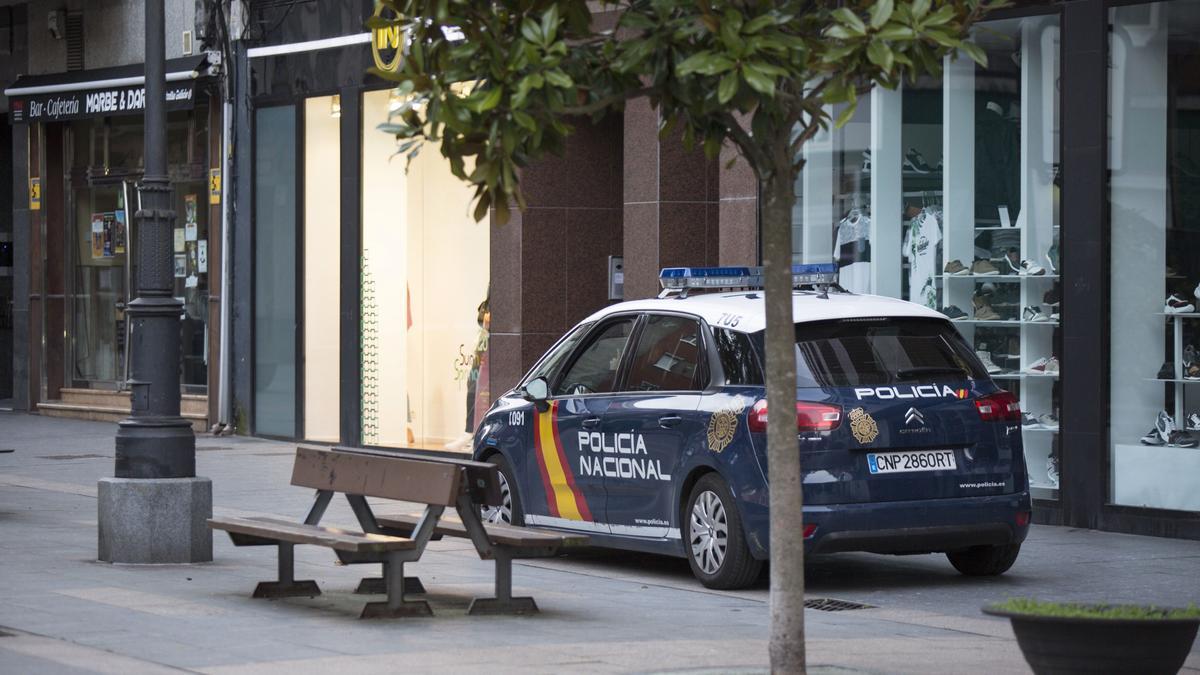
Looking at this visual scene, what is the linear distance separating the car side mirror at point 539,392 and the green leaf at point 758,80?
5550 millimetres

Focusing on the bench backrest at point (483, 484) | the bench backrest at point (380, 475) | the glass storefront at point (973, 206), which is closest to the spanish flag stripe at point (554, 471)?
the bench backrest at point (380, 475)

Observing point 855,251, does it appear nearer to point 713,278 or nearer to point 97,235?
point 713,278

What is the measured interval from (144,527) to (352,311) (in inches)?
389

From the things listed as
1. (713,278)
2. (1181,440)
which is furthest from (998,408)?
(1181,440)

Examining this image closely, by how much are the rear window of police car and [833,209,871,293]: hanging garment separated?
4940mm

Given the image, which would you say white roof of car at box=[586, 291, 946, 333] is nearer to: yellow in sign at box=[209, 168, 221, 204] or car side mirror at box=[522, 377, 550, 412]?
car side mirror at box=[522, 377, 550, 412]

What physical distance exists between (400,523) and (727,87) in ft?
15.0

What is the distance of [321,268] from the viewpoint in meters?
21.8

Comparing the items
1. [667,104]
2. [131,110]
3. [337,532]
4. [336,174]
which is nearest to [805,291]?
[337,532]

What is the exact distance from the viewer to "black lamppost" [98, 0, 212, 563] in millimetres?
11367

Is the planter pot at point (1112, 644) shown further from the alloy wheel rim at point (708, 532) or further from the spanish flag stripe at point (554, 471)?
the spanish flag stripe at point (554, 471)

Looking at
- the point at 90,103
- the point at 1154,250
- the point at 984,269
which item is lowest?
the point at 984,269

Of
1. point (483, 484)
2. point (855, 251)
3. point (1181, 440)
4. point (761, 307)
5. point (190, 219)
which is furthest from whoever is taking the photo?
point (190, 219)

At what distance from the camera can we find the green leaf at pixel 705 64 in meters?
6.64
